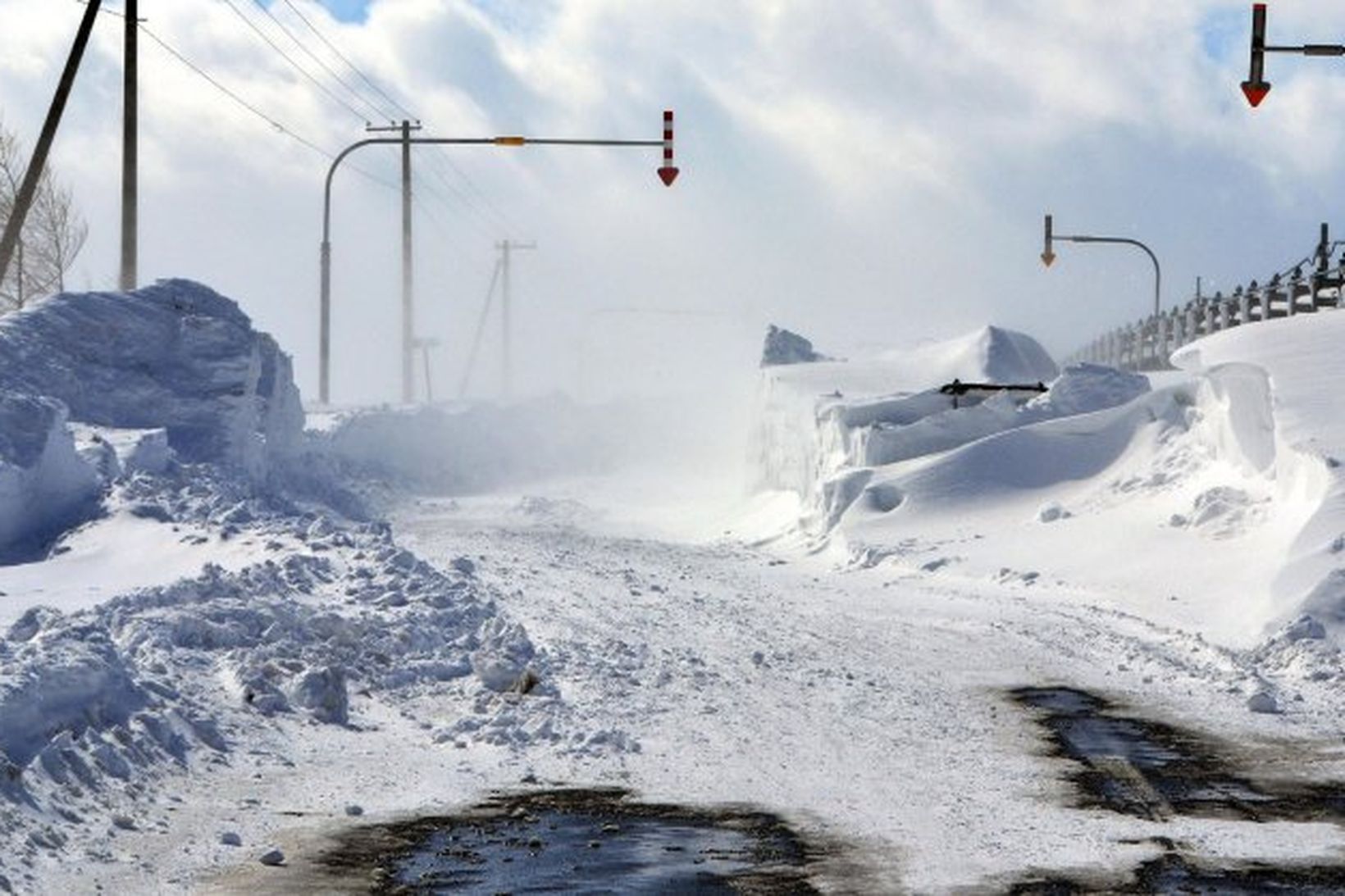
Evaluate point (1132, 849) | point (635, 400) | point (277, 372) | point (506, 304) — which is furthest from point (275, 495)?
point (506, 304)

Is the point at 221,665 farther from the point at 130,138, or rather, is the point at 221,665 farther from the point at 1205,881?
the point at 130,138

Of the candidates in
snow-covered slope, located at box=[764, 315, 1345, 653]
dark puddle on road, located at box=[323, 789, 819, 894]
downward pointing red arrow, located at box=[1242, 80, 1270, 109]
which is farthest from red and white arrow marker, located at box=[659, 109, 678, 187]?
dark puddle on road, located at box=[323, 789, 819, 894]

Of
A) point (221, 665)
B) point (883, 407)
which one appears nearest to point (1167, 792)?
point (221, 665)

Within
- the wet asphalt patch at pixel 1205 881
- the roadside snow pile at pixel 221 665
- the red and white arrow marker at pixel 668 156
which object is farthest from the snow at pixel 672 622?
the red and white arrow marker at pixel 668 156

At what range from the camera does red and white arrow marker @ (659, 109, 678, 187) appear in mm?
33031

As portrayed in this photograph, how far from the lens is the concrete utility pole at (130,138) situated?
33031 millimetres

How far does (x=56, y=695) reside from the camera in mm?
10484

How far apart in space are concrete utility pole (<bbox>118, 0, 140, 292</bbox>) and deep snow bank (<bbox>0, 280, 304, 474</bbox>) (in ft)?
8.52

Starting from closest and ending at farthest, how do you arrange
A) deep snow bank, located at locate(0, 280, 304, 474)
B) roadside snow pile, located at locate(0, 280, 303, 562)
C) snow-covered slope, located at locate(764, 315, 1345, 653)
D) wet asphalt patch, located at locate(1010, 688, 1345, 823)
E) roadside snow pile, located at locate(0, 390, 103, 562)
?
wet asphalt patch, located at locate(1010, 688, 1345, 823) < roadside snow pile, located at locate(0, 390, 103, 562) < snow-covered slope, located at locate(764, 315, 1345, 653) < roadside snow pile, located at locate(0, 280, 303, 562) < deep snow bank, located at locate(0, 280, 304, 474)

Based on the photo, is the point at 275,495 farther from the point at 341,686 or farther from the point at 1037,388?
the point at 1037,388

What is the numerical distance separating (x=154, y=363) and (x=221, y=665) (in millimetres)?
17038

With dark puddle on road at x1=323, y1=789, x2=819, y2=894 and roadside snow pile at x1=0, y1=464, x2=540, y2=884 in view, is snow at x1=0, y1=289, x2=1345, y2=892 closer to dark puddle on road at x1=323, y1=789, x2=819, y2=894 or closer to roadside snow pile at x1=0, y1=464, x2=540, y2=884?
roadside snow pile at x1=0, y1=464, x2=540, y2=884

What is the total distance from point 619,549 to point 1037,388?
32.3 feet

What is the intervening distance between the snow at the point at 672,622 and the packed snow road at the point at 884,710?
5cm
